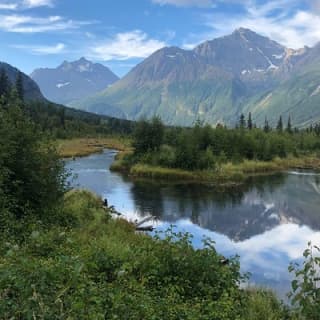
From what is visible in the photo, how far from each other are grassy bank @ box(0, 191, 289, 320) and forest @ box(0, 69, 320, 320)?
3 cm

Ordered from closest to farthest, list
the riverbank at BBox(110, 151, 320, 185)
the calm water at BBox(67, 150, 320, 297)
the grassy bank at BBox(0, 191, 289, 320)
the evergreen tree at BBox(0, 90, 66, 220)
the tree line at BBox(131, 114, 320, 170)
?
the grassy bank at BBox(0, 191, 289, 320) → the evergreen tree at BBox(0, 90, 66, 220) → the calm water at BBox(67, 150, 320, 297) → the riverbank at BBox(110, 151, 320, 185) → the tree line at BBox(131, 114, 320, 170)

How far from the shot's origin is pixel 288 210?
139 ft

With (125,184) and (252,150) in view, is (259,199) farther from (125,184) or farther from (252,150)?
(252,150)

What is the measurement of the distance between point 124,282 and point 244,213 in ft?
96.2

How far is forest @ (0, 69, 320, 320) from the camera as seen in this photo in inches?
322

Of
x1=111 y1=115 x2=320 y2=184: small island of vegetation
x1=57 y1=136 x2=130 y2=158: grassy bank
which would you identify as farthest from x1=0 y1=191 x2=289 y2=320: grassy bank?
x1=57 y1=136 x2=130 y2=158: grassy bank

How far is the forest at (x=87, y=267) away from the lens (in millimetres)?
8180

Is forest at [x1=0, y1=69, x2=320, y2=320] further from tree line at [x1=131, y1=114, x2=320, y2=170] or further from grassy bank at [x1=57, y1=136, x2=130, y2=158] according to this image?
grassy bank at [x1=57, y1=136, x2=130, y2=158]

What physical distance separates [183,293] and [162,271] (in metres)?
1.22

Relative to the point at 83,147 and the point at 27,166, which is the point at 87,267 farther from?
the point at 83,147

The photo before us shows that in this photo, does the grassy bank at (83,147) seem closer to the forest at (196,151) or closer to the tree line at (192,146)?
the forest at (196,151)

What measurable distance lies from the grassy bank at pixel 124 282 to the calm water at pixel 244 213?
6322mm

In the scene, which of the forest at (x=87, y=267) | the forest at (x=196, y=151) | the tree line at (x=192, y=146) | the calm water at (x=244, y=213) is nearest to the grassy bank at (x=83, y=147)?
the forest at (x=196, y=151)

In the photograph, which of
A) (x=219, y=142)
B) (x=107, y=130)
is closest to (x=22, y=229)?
(x=219, y=142)
